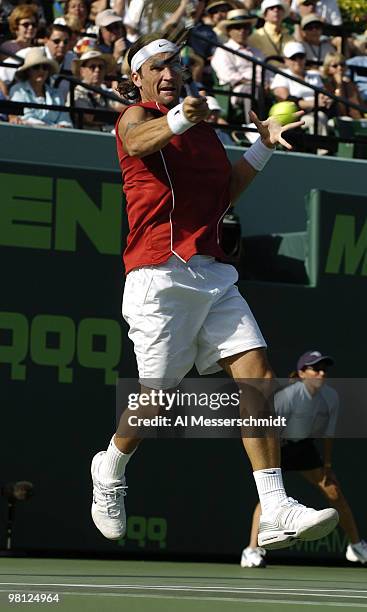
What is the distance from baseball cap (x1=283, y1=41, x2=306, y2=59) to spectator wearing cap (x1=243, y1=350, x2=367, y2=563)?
4218 mm

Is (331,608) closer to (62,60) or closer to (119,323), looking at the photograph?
(119,323)

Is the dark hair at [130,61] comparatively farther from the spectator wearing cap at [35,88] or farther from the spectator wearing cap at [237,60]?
the spectator wearing cap at [237,60]

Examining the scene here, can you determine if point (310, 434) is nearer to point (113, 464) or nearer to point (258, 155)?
point (113, 464)

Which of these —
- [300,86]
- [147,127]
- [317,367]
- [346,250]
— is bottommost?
[317,367]

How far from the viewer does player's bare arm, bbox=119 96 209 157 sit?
20.6 ft

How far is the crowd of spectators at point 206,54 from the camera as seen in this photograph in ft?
41.7

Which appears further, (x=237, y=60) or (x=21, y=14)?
(x=237, y=60)

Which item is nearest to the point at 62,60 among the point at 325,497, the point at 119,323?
the point at 119,323

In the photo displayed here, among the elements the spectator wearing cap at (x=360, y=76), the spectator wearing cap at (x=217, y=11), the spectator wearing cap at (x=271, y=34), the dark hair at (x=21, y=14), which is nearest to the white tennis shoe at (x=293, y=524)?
the dark hair at (x=21, y=14)

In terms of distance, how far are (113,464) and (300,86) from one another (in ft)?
27.9

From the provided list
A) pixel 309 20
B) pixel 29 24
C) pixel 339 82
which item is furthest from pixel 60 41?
pixel 309 20

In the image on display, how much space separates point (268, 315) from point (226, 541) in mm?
2002

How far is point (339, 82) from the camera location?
15.5 m

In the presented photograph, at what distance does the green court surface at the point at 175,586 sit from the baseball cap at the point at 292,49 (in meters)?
5.87
